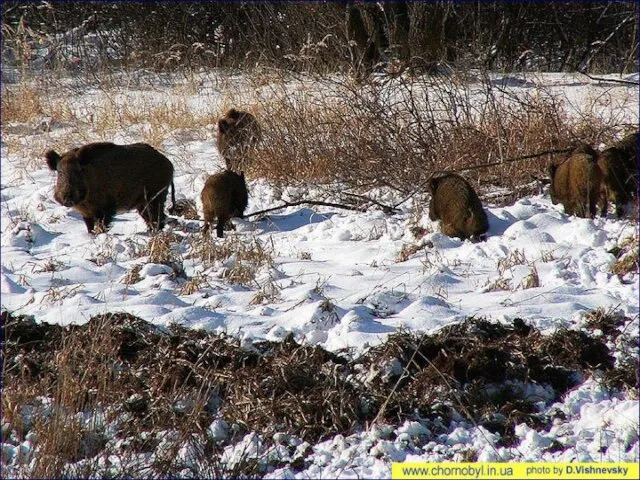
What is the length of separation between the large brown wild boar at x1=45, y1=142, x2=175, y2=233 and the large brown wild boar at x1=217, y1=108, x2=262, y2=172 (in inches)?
52.5

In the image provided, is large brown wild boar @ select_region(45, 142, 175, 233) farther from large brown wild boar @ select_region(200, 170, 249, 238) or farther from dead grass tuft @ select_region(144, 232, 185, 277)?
dead grass tuft @ select_region(144, 232, 185, 277)

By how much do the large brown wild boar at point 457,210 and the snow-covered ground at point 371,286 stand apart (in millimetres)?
131

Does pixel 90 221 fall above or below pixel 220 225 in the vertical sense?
below

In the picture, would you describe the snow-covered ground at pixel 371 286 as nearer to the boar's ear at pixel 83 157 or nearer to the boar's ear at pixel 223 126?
the boar's ear at pixel 83 157

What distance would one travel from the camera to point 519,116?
29.9ft

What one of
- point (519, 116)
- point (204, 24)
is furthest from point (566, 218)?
point (204, 24)

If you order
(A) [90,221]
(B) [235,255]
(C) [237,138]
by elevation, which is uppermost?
(C) [237,138]

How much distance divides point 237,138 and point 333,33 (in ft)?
18.0

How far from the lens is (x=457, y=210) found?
695cm

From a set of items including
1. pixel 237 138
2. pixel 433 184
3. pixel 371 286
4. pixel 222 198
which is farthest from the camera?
pixel 237 138

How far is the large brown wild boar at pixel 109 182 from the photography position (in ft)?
27.0

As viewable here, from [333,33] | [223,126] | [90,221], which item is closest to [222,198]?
[90,221]

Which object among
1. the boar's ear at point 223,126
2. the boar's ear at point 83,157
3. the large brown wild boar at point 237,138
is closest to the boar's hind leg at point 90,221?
the boar's ear at point 83,157

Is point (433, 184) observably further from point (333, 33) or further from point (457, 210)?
point (333, 33)
